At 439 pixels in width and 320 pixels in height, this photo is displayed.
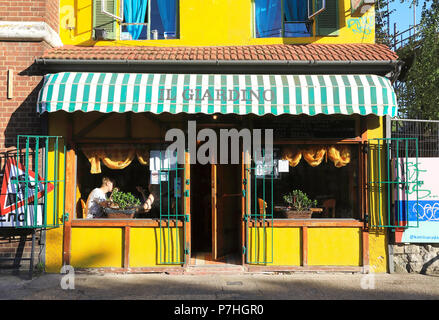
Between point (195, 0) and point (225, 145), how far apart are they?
3.10 meters

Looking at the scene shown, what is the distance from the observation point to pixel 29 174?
23.4 ft

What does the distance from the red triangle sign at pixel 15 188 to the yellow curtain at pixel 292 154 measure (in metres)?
4.42

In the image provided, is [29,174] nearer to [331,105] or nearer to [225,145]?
[225,145]

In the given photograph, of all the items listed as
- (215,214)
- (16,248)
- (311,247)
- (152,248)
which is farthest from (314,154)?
(16,248)

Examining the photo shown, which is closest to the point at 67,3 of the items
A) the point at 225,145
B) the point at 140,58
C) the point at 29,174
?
the point at 140,58

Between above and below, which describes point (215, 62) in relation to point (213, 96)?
above

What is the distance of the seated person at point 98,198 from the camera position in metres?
7.56

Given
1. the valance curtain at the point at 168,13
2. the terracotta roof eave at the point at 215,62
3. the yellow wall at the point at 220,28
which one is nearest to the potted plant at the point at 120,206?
the terracotta roof eave at the point at 215,62

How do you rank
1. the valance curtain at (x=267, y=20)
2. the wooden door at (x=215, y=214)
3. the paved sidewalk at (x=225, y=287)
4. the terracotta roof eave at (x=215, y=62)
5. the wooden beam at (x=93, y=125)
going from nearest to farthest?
the paved sidewalk at (x=225, y=287) → the terracotta roof eave at (x=215, y=62) → the wooden beam at (x=93, y=125) → the wooden door at (x=215, y=214) → the valance curtain at (x=267, y=20)

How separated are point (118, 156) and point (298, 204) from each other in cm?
354

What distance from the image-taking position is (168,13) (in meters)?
8.37

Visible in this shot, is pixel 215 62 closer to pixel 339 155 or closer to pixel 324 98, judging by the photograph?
pixel 324 98

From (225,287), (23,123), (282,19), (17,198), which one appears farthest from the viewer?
(282,19)

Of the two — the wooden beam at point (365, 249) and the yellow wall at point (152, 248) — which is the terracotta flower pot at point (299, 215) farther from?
the yellow wall at point (152, 248)
